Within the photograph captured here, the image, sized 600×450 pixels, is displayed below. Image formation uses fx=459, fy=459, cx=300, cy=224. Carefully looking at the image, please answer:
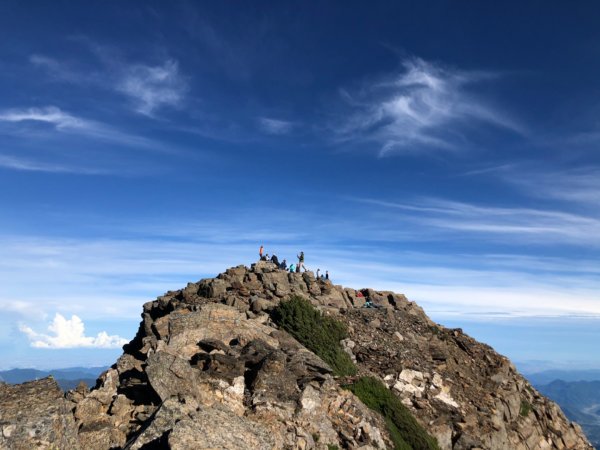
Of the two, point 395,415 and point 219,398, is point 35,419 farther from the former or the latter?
point 395,415

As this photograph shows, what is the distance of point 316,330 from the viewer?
36.3 meters

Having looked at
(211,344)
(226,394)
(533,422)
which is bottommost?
(533,422)

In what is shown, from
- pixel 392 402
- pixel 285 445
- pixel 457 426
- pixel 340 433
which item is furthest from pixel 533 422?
pixel 285 445

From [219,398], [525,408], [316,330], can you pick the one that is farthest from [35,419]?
[525,408]

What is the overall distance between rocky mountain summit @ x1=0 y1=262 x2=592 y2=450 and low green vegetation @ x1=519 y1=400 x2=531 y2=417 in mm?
132

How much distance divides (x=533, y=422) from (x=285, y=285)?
82.6ft

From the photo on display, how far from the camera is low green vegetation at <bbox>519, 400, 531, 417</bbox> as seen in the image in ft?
129

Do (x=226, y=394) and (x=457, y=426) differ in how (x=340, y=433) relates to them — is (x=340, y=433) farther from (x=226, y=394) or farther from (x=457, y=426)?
(x=457, y=426)

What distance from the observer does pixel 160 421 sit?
1714cm

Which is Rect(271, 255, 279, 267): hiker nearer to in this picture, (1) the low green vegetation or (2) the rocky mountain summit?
(2) the rocky mountain summit

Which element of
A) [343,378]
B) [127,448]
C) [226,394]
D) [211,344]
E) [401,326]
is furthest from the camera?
[401,326]

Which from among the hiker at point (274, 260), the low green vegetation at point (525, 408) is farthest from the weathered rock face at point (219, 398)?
the hiker at point (274, 260)

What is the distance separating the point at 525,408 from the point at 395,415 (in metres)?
18.0

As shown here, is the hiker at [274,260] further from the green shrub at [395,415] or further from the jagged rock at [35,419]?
the jagged rock at [35,419]
